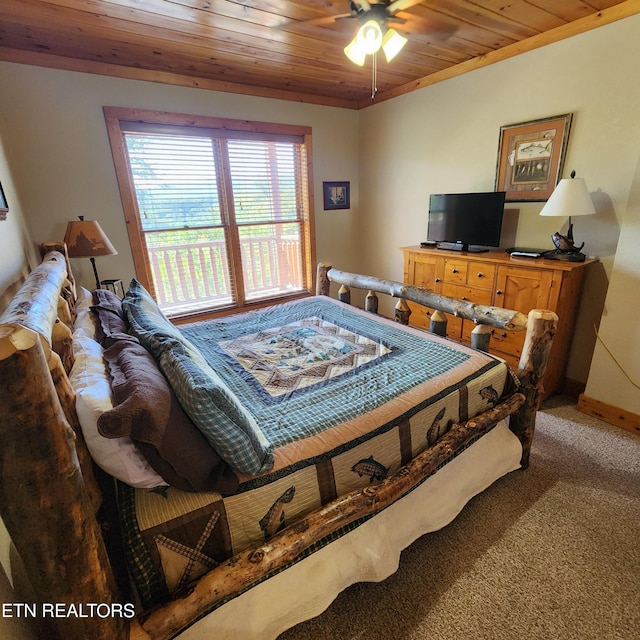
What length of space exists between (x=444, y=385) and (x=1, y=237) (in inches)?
91.1

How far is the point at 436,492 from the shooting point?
156cm

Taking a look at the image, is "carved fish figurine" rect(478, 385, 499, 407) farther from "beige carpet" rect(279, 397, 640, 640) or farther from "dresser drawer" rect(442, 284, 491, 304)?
"dresser drawer" rect(442, 284, 491, 304)

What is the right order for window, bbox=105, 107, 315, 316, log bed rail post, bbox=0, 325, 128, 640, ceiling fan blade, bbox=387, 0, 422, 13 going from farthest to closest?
window, bbox=105, 107, 315, 316, ceiling fan blade, bbox=387, 0, 422, 13, log bed rail post, bbox=0, 325, 128, 640

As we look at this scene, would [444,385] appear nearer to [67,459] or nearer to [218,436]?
[218,436]

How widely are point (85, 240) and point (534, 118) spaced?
357cm

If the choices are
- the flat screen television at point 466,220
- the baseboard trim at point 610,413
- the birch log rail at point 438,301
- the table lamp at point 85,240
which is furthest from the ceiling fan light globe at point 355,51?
the baseboard trim at point 610,413

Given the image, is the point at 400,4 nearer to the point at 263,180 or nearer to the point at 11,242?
the point at 263,180

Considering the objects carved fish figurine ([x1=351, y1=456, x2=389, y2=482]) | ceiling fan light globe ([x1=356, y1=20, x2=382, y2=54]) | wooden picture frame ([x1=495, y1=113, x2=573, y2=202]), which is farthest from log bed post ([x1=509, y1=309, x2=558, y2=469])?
ceiling fan light globe ([x1=356, y1=20, x2=382, y2=54])

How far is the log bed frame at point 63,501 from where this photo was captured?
1.97 feet

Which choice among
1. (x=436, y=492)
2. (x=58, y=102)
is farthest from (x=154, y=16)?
(x=436, y=492)

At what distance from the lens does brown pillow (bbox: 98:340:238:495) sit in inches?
33.6

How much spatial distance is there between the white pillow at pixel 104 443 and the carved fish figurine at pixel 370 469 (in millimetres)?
691

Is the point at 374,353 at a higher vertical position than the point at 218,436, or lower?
lower

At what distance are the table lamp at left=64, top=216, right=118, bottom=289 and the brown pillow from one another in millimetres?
1850
